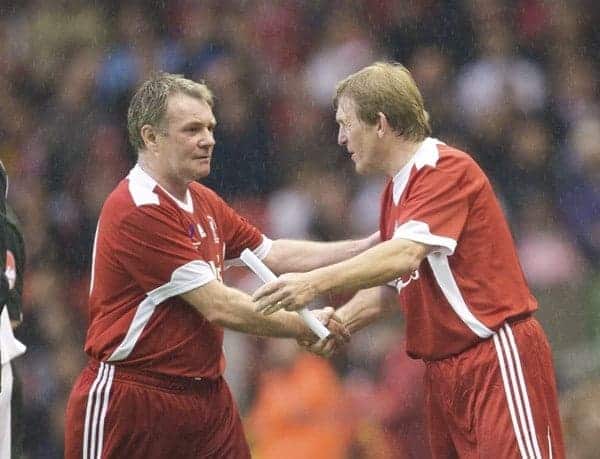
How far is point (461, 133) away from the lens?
7.36m

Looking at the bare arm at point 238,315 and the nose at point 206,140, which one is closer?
the bare arm at point 238,315

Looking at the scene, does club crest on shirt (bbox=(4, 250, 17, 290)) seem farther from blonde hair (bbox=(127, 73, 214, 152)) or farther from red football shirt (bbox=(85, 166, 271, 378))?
blonde hair (bbox=(127, 73, 214, 152))

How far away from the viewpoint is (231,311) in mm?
4613

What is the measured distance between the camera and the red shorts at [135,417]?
4648 mm

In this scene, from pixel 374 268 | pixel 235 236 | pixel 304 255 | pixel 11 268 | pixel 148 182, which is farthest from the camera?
pixel 304 255

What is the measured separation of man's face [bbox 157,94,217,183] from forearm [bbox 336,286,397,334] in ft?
2.50

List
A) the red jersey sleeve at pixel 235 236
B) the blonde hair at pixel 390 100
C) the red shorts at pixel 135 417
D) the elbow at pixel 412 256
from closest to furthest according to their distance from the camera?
the elbow at pixel 412 256, the blonde hair at pixel 390 100, the red shorts at pixel 135 417, the red jersey sleeve at pixel 235 236

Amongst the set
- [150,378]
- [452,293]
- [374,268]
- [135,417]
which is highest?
[374,268]

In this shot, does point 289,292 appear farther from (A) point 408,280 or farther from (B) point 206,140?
(B) point 206,140

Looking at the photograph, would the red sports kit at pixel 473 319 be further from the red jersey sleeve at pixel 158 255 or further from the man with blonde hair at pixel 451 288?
the red jersey sleeve at pixel 158 255

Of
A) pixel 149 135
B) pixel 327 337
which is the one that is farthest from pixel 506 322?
pixel 149 135

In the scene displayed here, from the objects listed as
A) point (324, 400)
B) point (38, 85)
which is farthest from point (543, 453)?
point (38, 85)

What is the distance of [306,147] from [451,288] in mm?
3480

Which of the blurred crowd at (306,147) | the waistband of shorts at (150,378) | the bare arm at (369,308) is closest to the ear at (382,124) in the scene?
the bare arm at (369,308)
